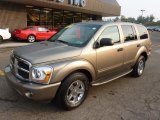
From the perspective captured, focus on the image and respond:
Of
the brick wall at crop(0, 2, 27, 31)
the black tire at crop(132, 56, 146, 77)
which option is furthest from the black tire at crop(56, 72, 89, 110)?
the brick wall at crop(0, 2, 27, 31)

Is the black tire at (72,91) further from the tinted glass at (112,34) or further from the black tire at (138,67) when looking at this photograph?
the black tire at (138,67)

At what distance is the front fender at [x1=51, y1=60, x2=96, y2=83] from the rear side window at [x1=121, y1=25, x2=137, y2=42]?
74.8 inches

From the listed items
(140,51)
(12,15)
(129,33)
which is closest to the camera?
(129,33)

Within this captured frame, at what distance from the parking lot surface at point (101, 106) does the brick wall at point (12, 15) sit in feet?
48.2

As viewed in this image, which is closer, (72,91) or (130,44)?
(72,91)

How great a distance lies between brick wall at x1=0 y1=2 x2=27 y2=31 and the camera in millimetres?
19484

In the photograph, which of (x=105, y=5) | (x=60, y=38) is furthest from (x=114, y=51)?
(x=105, y=5)

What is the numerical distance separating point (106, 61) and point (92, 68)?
0.55 meters

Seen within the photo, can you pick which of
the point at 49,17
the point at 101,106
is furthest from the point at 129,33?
the point at 49,17

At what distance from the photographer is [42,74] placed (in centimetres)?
402

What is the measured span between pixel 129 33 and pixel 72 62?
268 centimetres

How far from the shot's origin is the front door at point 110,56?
5137 mm

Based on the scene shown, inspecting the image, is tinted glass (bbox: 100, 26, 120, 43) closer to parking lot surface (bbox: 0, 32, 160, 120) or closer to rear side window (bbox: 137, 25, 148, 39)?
parking lot surface (bbox: 0, 32, 160, 120)

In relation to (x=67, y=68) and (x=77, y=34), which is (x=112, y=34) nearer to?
(x=77, y=34)
